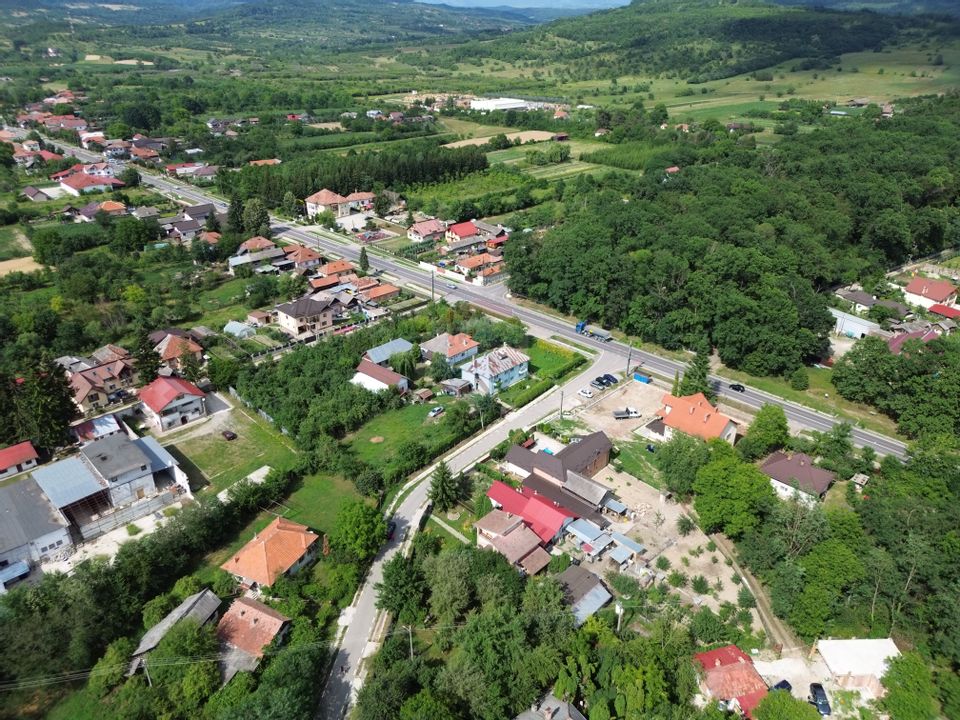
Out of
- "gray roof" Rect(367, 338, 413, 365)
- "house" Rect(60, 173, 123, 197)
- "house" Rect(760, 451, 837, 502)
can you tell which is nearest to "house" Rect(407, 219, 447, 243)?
"gray roof" Rect(367, 338, 413, 365)

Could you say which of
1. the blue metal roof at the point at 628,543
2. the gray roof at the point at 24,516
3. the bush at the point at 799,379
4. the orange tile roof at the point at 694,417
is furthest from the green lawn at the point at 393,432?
the bush at the point at 799,379

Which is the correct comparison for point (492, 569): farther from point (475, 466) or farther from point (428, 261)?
point (428, 261)

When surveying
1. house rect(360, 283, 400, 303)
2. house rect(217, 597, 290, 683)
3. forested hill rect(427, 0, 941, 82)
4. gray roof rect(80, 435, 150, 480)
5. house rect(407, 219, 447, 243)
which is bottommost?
house rect(407, 219, 447, 243)

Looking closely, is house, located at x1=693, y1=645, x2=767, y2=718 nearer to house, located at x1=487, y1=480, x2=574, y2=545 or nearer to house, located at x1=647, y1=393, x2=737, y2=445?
house, located at x1=487, y1=480, x2=574, y2=545

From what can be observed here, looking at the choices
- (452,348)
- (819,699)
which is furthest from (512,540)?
(452,348)

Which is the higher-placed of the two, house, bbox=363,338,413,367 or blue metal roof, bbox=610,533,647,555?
blue metal roof, bbox=610,533,647,555

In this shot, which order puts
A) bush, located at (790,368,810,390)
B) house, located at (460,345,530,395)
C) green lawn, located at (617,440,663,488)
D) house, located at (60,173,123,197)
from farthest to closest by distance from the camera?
house, located at (60,173,123,197) → bush, located at (790,368,810,390) → house, located at (460,345,530,395) → green lawn, located at (617,440,663,488)

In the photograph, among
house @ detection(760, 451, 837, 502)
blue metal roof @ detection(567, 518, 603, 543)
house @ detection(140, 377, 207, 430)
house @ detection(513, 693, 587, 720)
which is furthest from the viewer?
house @ detection(140, 377, 207, 430)

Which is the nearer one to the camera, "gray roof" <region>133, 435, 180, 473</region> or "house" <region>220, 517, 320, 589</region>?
"house" <region>220, 517, 320, 589</region>

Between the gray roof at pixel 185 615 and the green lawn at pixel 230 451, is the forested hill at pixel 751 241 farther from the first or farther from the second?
the gray roof at pixel 185 615

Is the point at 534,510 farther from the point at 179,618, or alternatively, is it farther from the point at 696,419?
the point at 179,618
